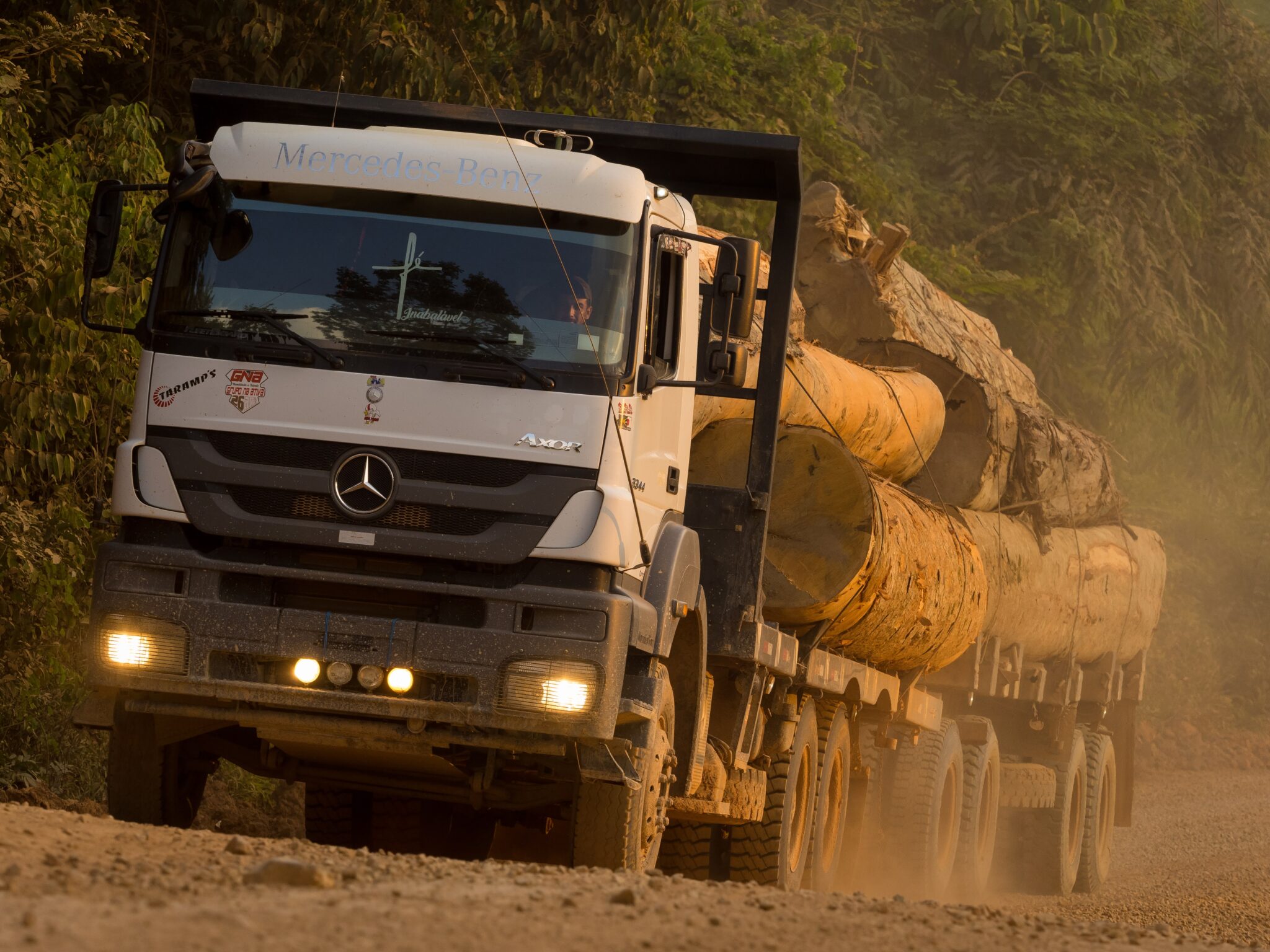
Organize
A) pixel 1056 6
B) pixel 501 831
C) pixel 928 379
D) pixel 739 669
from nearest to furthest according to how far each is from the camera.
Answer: pixel 739 669, pixel 501 831, pixel 928 379, pixel 1056 6

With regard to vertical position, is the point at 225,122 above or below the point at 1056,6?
below

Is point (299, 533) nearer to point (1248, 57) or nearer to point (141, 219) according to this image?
point (141, 219)

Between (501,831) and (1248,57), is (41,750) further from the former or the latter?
(1248,57)

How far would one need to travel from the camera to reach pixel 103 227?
22.3 ft

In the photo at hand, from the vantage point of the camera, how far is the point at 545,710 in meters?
6.15

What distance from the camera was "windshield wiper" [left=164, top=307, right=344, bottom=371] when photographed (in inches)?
249

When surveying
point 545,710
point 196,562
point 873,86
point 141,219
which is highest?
point 873,86

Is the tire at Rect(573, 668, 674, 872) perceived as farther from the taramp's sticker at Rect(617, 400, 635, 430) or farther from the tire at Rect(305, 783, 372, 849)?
the tire at Rect(305, 783, 372, 849)

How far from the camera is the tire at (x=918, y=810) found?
11023 millimetres

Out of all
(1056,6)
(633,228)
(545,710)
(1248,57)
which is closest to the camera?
(545,710)

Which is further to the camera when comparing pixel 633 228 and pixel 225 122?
pixel 225 122

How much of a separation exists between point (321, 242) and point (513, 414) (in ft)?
3.26

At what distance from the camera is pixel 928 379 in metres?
11.4

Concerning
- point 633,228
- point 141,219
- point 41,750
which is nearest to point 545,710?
point 633,228
